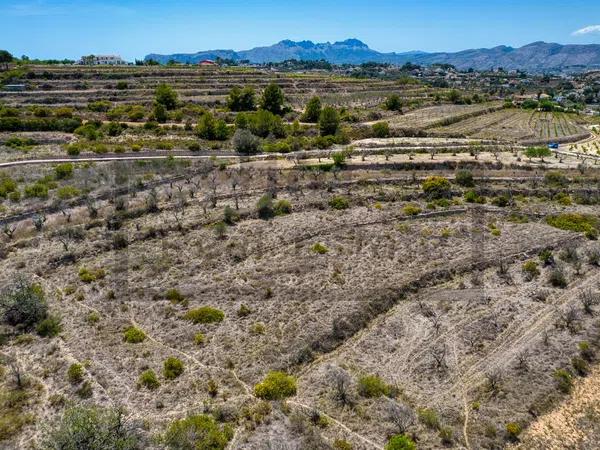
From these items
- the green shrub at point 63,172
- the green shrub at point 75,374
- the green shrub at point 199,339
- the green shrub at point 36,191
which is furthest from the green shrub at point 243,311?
the green shrub at point 63,172

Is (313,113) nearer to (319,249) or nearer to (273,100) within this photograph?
(273,100)

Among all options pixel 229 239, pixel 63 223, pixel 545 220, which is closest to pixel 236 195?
pixel 229 239

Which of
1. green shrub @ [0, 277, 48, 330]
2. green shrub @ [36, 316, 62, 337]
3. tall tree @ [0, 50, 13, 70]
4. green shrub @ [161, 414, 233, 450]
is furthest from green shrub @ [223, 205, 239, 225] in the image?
tall tree @ [0, 50, 13, 70]

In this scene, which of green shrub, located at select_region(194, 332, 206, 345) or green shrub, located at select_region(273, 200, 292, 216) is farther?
green shrub, located at select_region(273, 200, 292, 216)

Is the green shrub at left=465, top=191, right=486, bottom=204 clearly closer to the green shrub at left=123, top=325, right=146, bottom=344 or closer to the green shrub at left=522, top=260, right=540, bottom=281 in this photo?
the green shrub at left=522, top=260, right=540, bottom=281

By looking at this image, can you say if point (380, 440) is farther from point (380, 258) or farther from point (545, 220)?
point (545, 220)

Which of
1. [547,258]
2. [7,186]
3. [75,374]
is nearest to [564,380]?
[547,258]
